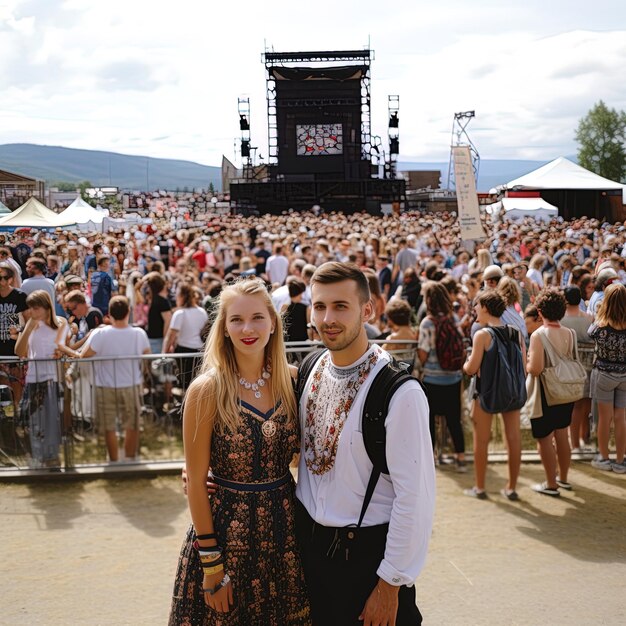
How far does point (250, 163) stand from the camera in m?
49.3

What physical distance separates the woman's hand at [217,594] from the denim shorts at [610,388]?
457cm

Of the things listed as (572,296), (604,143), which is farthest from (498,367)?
(604,143)

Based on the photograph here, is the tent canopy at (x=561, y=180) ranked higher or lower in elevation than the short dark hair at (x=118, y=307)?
higher

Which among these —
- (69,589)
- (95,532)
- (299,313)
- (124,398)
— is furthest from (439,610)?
(299,313)

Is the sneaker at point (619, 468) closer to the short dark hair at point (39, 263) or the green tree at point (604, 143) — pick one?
the short dark hair at point (39, 263)

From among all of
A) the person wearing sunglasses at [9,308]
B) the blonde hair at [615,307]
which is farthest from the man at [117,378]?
the blonde hair at [615,307]

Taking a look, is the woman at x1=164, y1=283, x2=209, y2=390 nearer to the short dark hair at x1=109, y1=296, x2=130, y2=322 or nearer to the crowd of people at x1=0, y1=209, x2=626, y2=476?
the crowd of people at x1=0, y1=209, x2=626, y2=476

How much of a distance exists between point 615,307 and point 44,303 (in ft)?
15.8

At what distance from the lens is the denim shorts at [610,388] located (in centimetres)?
618

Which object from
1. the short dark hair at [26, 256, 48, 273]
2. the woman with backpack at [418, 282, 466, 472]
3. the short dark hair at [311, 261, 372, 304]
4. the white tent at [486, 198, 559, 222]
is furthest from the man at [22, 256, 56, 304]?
the white tent at [486, 198, 559, 222]

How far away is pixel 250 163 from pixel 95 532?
150 feet

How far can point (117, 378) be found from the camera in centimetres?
644

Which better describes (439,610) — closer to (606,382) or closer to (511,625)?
(511,625)

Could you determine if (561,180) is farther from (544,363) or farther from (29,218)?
(544,363)
